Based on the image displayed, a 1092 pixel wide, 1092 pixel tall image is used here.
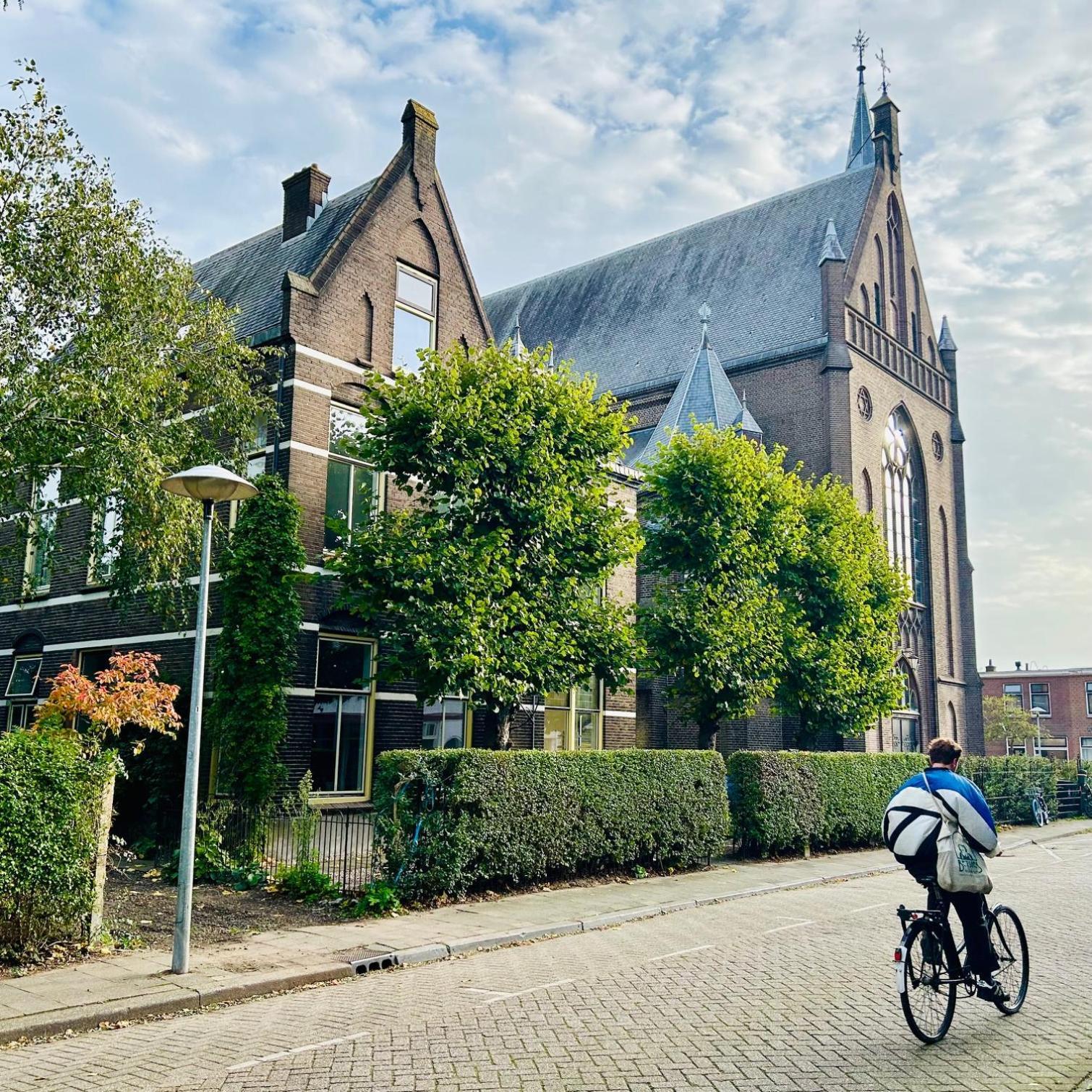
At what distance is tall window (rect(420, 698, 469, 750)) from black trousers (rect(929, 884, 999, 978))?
13.5 m

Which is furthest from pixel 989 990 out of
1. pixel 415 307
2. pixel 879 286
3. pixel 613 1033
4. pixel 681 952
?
pixel 879 286

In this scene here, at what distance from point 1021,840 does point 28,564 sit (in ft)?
77.3

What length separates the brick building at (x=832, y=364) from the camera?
35656mm

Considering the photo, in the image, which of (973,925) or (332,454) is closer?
(973,925)

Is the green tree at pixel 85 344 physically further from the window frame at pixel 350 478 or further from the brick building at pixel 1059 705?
the brick building at pixel 1059 705

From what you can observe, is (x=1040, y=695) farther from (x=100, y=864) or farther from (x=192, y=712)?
(x=192, y=712)

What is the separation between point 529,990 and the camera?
8.45m

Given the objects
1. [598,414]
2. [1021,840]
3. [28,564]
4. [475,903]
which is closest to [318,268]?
[598,414]

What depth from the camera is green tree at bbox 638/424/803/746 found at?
19.9m

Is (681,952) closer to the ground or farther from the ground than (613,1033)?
closer to the ground

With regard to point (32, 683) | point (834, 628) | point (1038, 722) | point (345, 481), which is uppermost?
point (345, 481)

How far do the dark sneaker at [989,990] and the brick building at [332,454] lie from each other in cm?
1117

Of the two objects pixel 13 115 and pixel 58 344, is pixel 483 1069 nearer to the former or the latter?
pixel 58 344

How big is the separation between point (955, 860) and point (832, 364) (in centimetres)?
3016
